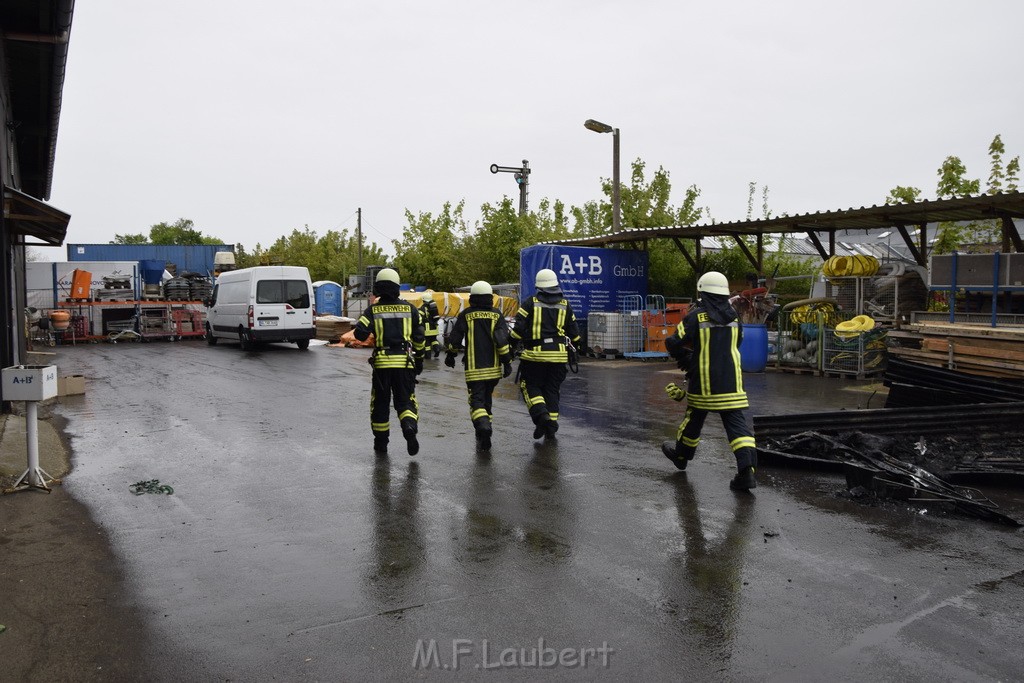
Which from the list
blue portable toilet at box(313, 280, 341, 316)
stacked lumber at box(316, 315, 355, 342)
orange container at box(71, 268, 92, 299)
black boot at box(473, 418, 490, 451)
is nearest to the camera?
black boot at box(473, 418, 490, 451)

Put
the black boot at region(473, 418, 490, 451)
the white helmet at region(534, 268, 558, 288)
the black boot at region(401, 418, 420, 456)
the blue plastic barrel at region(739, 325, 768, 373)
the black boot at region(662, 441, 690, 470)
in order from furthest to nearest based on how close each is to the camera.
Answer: the blue plastic barrel at region(739, 325, 768, 373)
the white helmet at region(534, 268, 558, 288)
the black boot at region(473, 418, 490, 451)
the black boot at region(401, 418, 420, 456)
the black boot at region(662, 441, 690, 470)

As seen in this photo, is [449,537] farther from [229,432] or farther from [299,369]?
[299,369]

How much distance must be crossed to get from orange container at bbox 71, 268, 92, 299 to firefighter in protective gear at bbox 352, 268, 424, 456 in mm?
21245

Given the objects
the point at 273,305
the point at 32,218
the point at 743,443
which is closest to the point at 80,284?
the point at 273,305

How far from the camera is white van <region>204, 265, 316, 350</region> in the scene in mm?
22266

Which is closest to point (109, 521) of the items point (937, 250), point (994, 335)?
point (994, 335)

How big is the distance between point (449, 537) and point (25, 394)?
3816 millimetres

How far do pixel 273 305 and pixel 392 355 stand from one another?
50.1ft

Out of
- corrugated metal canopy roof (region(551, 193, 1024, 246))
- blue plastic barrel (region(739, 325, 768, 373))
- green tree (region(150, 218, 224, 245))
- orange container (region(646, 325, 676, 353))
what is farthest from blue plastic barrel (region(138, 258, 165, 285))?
green tree (region(150, 218, 224, 245))

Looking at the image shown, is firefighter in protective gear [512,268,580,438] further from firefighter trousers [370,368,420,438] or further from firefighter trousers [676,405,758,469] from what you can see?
firefighter trousers [676,405,758,469]

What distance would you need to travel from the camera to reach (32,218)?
33.9 ft

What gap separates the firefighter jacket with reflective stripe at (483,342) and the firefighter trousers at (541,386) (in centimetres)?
29

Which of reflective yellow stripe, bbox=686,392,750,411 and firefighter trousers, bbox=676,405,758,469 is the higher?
reflective yellow stripe, bbox=686,392,750,411

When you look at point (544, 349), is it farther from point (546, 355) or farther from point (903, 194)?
point (903, 194)
